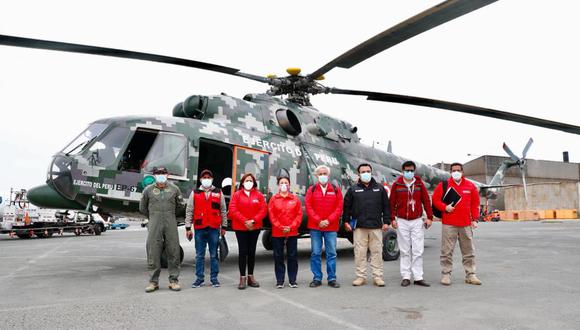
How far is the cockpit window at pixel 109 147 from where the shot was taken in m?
7.72

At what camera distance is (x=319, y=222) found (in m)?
6.85

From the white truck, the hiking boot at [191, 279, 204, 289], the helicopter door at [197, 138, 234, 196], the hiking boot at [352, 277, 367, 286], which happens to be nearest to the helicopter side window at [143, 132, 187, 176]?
the helicopter door at [197, 138, 234, 196]

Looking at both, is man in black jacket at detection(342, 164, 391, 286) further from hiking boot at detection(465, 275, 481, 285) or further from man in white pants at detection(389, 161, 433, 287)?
hiking boot at detection(465, 275, 481, 285)

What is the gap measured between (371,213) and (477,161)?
68.3 meters

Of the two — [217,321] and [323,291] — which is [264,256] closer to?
[323,291]

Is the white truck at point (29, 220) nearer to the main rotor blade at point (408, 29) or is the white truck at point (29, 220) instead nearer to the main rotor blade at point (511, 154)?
the main rotor blade at point (408, 29)

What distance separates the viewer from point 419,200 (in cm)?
706

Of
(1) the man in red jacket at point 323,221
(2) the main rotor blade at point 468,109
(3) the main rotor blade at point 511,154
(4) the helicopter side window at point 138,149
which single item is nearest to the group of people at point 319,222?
(1) the man in red jacket at point 323,221

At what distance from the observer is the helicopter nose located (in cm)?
776

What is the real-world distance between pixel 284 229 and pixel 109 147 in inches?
148

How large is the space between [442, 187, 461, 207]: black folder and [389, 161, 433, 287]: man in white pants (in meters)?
0.30

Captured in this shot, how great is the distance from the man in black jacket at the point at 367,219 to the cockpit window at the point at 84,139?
4949 millimetres

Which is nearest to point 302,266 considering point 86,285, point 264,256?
point 264,256

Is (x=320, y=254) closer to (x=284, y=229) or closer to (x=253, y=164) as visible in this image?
(x=284, y=229)
